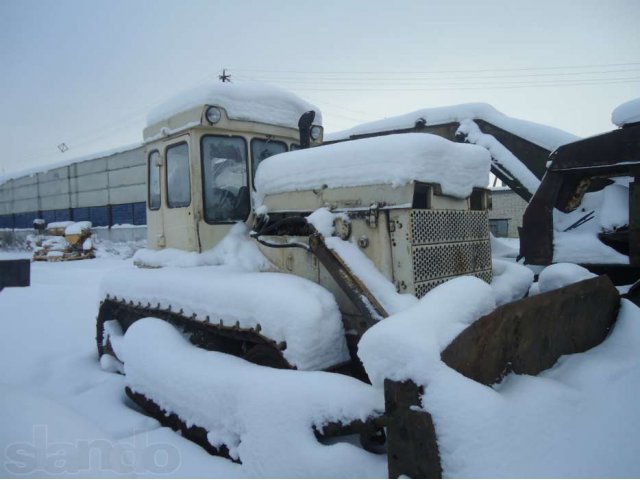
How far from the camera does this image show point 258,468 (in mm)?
Answer: 2377

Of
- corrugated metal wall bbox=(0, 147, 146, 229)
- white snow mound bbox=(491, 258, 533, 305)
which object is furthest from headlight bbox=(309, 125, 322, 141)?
corrugated metal wall bbox=(0, 147, 146, 229)

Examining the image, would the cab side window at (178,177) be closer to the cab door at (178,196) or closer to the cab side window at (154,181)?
the cab door at (178,196)

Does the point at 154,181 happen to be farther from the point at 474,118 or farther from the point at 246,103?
the point at 474,118

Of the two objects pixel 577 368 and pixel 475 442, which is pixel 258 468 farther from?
pixel 577 368

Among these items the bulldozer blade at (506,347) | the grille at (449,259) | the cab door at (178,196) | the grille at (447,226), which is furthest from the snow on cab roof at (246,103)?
the bulldozer blade at (506,347)

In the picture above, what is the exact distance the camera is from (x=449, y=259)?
10.5 ft

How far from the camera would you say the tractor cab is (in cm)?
406

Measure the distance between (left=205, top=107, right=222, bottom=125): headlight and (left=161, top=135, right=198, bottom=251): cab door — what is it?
29 cm

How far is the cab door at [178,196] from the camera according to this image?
4.12 metres

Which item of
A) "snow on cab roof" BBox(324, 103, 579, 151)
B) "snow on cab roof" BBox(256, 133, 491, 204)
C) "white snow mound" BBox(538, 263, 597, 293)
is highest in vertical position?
"snow on cab roof" BBox(324, 103, 579, 151)

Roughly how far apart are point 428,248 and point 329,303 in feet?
2.57

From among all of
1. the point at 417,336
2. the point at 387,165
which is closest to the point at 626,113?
the point at 387,165

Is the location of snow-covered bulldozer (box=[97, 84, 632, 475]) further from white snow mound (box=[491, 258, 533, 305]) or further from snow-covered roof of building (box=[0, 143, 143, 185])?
snow-covered roof of building (box=[0, 143, 143, 185])

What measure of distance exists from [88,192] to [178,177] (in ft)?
80.3
